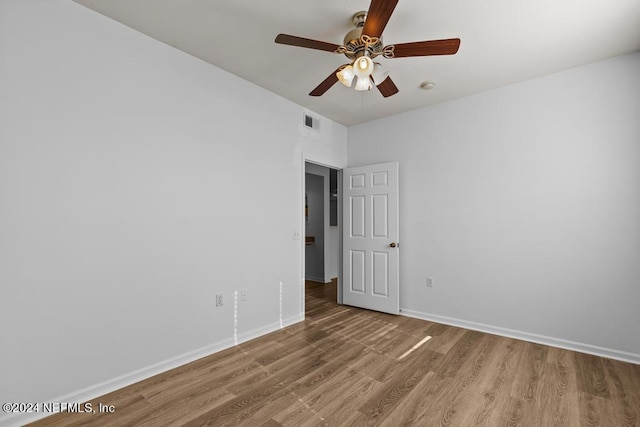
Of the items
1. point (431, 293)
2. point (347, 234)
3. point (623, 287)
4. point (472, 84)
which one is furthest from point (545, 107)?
point (347, 234)

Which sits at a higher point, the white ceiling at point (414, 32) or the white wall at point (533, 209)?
the white ceiling at point (414, 32)

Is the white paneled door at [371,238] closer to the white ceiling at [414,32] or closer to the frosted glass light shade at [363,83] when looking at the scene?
the white ceiling at [414,32]

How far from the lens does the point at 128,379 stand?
2297 millimetres

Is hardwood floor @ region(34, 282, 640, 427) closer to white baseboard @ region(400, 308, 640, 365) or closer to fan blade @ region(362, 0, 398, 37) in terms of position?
white baseboard @ region(400, 308, 640, 365)

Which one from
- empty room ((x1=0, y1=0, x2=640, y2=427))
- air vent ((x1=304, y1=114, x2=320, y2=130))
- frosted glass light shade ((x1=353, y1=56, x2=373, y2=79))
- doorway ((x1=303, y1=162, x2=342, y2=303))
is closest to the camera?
empty room ((x1=0, y1=0, x2=640, y2=427))

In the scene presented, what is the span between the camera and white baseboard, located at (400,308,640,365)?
2711 millimetres

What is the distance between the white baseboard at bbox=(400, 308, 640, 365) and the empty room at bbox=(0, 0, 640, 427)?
0.07 ft

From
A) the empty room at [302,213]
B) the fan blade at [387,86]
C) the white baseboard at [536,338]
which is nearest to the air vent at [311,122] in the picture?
the empty room at [302,213]

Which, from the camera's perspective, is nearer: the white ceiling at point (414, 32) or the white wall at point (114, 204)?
the white wall at point (114, 204)

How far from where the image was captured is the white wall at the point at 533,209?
2.75m

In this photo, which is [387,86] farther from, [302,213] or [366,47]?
[302,213]

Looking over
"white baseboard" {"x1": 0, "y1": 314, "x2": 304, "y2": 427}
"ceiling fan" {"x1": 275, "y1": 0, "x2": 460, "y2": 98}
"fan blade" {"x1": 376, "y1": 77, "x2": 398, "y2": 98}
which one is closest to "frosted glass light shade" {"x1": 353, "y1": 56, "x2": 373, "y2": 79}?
"ceiling fan" {"x1": 275, "y1": 0, "x2": 460, "y2": 98}

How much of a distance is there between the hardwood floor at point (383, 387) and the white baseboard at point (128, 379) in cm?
7

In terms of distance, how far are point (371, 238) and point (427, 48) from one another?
2740 millimetres
